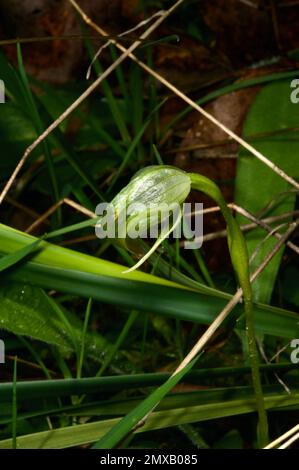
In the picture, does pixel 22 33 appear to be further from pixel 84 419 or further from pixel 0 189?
pixel 84 419

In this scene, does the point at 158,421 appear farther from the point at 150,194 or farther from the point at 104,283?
the point at 150,194

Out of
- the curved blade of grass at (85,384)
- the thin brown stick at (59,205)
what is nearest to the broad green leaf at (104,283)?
the curved blade of grass at (85,384)

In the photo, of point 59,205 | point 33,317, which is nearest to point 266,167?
point 59,205

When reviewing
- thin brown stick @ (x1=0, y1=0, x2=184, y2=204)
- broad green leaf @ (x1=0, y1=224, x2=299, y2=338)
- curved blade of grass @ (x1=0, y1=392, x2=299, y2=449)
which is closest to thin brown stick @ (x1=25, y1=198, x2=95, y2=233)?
thin brown stick @ (x1=0, y1=0, x2=184, y2=204)

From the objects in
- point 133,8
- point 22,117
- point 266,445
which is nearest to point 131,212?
point 266,445

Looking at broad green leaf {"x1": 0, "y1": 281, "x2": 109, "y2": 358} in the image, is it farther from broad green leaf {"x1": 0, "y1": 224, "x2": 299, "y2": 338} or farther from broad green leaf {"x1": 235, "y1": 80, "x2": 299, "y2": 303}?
broad green leaf {"x1": 235, "y1": 80, "x2": 299, "y2": 303}

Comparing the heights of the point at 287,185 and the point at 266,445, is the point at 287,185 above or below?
above

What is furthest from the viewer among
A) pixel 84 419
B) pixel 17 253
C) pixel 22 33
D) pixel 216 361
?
pixel 22 33

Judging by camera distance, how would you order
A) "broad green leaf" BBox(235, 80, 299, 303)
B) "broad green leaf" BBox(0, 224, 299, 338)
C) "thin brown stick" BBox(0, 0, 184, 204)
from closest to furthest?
"broad green leaf" BBox(0, 224, 299, 338), "thin brown stick" BBox(0, 0, 184, 204), "broad green leaf" BBox(235, 80, 299, 303)
